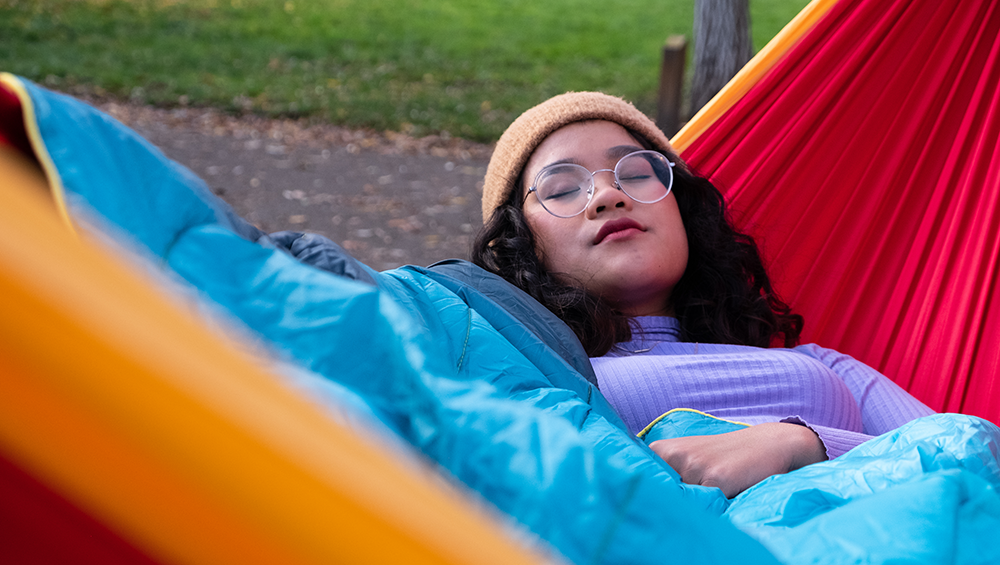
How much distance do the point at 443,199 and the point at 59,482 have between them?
4782 mm

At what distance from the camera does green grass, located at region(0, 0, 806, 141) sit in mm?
6742

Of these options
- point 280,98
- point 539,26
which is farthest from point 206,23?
point 539,26

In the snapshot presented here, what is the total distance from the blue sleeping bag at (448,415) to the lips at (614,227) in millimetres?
746

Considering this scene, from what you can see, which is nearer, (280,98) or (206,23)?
(280,98)

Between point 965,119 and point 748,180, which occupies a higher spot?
point 965,119

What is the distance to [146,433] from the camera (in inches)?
15.3

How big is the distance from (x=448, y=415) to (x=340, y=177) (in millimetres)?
4814

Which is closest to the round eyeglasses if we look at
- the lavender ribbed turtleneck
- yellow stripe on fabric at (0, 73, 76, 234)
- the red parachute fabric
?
the lavender ribbed turtleneck

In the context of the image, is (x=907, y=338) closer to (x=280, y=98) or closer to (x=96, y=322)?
(x=96, y=322)

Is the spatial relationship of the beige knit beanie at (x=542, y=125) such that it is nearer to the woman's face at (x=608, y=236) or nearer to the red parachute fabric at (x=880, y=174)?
the woman's face at (x=608, y=236)

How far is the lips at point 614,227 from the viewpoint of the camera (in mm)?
1648

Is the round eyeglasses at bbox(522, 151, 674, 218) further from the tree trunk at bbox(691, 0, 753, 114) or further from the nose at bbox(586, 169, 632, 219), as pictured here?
the tree trunk at bbox(691, 0, 753, 114)

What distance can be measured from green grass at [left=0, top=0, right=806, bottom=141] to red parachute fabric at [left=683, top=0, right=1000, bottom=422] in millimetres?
4501

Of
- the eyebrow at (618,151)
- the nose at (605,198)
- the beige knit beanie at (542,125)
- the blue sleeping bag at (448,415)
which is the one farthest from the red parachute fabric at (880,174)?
the blue sleeping bag at (448,415)
